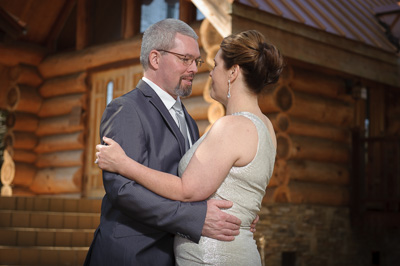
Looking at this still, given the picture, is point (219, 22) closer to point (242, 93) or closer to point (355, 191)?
point (355, 191)

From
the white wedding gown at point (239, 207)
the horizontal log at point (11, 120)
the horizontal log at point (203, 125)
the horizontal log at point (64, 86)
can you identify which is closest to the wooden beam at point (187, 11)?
the horizontal log at point (203, 125)

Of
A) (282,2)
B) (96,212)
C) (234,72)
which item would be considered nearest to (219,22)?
(282,2)

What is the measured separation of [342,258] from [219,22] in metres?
4.65

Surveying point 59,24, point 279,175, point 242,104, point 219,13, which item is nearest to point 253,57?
point 242,104

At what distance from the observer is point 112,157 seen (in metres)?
2.88

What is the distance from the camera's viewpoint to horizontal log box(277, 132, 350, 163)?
30.3 ft

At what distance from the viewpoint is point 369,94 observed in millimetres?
11945

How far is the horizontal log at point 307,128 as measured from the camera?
9.20 meters

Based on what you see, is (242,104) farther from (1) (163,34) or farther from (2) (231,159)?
(1) (163,34)

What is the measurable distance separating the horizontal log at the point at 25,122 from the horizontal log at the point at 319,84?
592cm

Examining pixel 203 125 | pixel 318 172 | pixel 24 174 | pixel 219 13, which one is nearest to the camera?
pixel 219 13

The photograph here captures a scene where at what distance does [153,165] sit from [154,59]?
0.63 metres

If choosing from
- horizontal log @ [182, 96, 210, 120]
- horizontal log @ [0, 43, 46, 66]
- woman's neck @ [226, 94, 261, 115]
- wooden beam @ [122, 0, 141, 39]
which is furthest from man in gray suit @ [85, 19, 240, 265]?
horizontal log @ [0, 43, 46, 66]

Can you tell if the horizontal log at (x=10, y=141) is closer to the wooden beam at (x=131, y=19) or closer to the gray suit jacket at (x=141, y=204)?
the wooden beam at (x=131, y=19)
